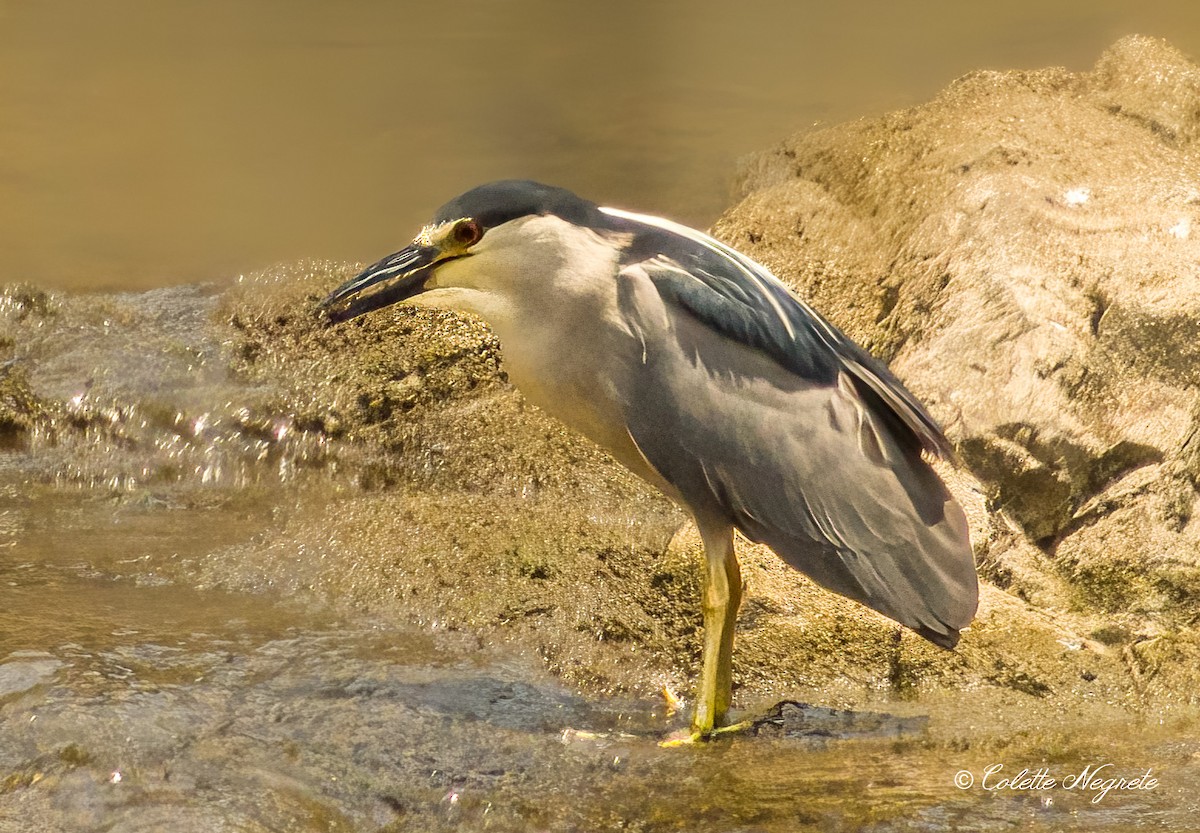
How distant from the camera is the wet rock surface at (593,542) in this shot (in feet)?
6.40

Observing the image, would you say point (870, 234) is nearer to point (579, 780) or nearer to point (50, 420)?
point (579, 780)

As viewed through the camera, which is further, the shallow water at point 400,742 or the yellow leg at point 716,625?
the yellow leg at point 716,625

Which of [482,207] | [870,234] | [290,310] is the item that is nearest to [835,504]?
[482,207]

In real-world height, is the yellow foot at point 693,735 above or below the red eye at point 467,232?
below

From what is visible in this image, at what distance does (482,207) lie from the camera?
7.02ft

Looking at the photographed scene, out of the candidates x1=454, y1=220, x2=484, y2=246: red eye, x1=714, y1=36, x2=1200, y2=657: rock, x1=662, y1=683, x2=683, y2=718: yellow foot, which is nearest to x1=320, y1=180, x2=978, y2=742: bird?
x1=454, y1=220, x2=484, y2=246: red eye

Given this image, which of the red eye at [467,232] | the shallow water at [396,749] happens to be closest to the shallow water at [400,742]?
the shallow water at [396,749]

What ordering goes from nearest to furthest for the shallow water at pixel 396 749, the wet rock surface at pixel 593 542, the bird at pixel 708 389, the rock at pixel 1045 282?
1. the shallow water at pixel 396 749
2. the wet rock surface at pixel 593 542
3. the bird at pixel 708 389
4. the rock at pixel 1045 282

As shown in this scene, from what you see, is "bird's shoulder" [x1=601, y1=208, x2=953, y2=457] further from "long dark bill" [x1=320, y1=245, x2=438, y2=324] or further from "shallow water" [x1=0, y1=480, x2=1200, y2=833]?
"shallow water" [x1=0, y1=480, x2=1200, y2=833]

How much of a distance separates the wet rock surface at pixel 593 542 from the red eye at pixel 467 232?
0.81m

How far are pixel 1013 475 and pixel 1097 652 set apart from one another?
621 millimetres

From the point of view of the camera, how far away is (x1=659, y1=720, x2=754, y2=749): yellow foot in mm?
2172

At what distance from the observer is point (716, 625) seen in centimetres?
224

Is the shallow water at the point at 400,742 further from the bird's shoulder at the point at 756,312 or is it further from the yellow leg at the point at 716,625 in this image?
the bird's shoulder at the point at 756,312
